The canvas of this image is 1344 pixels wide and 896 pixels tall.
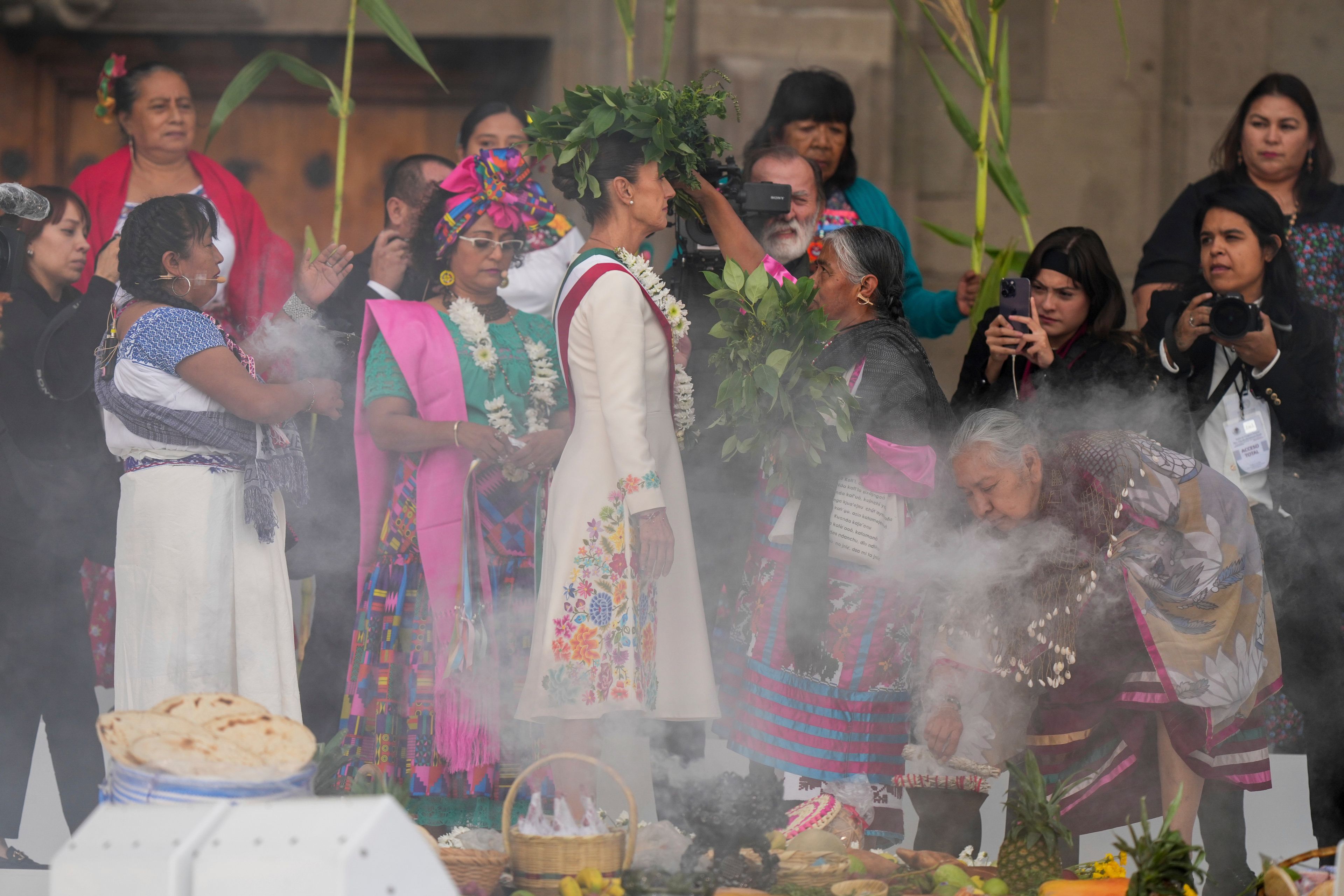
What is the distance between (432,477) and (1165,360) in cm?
197

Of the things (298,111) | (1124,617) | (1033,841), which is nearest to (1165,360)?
(1124,617)

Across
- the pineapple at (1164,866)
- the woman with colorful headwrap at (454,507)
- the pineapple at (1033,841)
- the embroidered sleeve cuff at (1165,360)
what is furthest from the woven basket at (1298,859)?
the woman with colorful headwrap at (454,507)

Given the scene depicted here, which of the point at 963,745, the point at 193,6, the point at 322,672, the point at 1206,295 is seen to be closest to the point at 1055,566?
the point at 963,745

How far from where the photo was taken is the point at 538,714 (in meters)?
3.32

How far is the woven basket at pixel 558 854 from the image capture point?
9.53ft

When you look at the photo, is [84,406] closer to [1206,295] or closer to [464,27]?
[464,27]

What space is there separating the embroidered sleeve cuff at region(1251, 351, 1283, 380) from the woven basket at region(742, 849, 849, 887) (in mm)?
1710

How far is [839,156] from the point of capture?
172 inches

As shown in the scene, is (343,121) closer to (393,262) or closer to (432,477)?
(393,262)

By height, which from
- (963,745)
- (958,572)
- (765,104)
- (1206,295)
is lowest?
(963,745)

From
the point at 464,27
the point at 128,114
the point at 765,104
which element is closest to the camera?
the point at 128,114

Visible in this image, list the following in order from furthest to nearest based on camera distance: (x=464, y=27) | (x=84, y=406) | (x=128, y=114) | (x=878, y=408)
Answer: (x=464, y=27) → (x=128, y=114) → (x=84, y=406) → (x=878, y=408)

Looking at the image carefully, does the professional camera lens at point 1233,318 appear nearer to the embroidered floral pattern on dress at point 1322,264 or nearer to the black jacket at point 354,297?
the embroidered floral pattern on dress at point 1322,264

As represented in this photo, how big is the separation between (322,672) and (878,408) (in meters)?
1.77
